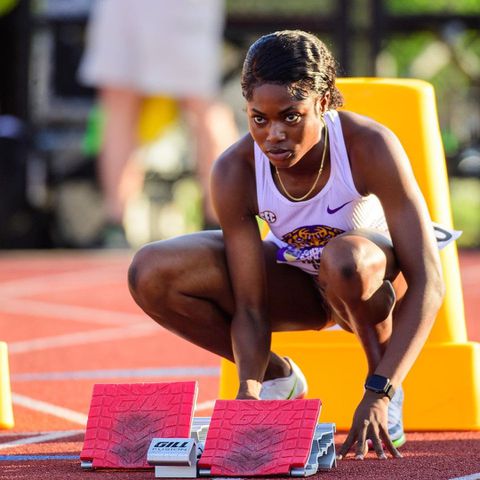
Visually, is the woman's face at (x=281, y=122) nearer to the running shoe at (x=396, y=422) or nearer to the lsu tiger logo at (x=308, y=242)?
the lsu tiger logo at (x=308, y=242)

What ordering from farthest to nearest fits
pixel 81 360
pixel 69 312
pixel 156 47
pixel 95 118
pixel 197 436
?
pixel 95 118 → pixel 156 47 → pixel 69 312 → pixel 81 360 → pixel 197 436

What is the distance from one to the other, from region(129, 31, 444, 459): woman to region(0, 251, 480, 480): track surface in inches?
8.4

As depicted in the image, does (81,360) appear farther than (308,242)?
Yes

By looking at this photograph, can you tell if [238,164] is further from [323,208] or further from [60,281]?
[60,281]

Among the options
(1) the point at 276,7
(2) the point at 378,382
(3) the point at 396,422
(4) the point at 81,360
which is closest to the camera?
(2) the point at 378,382

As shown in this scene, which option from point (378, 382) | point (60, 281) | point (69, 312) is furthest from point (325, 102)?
point (60, 281)

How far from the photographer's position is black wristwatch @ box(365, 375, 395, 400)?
3.75m

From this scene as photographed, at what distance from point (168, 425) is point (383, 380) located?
1.94 ft

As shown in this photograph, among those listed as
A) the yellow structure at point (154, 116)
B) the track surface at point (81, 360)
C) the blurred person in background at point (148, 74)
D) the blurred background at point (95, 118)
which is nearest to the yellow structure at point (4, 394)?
the track surface at point (81, 360)

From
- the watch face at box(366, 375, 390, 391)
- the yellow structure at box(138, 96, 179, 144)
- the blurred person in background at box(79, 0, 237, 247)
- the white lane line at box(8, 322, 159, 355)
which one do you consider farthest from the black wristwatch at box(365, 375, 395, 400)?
the yellow structure at box(138, 96, 179, 144)

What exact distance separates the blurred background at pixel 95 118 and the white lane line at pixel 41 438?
21.3ft

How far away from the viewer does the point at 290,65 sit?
383 cm

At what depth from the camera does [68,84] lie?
11.2 m

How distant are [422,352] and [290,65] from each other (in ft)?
4.19
